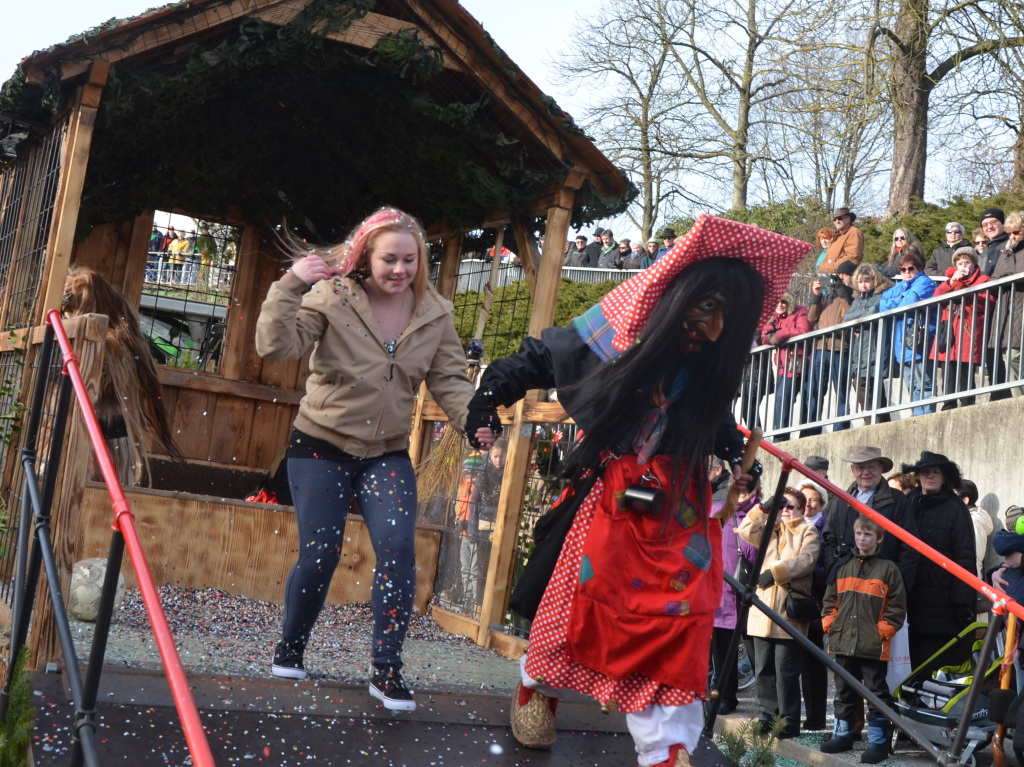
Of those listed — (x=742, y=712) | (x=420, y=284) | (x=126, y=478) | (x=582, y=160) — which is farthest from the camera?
(x=742, y=712)

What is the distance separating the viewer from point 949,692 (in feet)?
20.0

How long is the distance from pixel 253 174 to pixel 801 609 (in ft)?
14.9

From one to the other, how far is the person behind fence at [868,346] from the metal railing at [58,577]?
737 centimetres

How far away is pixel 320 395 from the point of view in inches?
163

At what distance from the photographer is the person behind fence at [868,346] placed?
10086 millimetres

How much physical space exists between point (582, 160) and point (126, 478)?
323 centimetres

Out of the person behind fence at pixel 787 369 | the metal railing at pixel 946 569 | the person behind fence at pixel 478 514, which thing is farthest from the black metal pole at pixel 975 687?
the person behind fence at pixel 787 369

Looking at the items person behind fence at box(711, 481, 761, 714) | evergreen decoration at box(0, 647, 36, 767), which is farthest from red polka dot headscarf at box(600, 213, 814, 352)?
person behind fence at box(711, 481, 761, 714)

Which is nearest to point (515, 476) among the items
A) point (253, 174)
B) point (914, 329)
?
point (253, 174)

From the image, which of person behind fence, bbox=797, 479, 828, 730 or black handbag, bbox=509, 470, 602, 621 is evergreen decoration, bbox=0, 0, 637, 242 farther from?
black handbag, bbox=509, 470, 602, 621

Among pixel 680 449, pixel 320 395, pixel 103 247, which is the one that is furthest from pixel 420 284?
pixel 103 247

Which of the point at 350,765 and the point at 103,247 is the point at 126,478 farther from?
the point at 350,765

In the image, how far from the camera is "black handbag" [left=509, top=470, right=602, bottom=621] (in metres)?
3.84

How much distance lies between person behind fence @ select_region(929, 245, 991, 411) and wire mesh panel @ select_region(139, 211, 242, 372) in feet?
18.6
